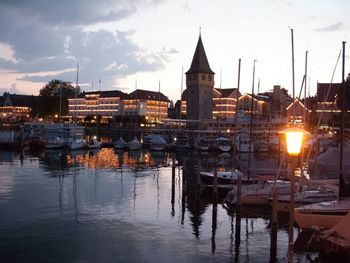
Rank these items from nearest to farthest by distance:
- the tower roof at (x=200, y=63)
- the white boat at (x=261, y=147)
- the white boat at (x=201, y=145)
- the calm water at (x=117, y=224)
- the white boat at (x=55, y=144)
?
the calm water at (x=117, y=224), the white boat at (x=261, y=147), the white boat at (x=55, y=144), the white boat at (x=201, y=145), the tower roof at (x=200, y=63)

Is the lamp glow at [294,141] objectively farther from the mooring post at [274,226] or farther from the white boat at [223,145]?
the white boat at [223,145]

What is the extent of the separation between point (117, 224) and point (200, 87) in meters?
107

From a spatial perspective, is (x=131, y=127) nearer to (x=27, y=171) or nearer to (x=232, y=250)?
(x=27, y=171)

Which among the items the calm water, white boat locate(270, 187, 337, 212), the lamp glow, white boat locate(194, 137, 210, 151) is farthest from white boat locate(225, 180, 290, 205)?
white boat locate(194, 137, 210, 151)

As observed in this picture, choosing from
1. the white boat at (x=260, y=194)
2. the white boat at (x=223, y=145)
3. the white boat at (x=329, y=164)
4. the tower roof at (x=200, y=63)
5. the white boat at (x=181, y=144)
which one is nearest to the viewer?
the white boat at (x=260, y=194)

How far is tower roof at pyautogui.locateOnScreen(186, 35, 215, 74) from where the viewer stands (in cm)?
13288

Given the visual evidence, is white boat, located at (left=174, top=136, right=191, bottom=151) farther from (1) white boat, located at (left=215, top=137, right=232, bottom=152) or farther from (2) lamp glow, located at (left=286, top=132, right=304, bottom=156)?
(2) lamp glow, located at (left=286, top=132, right=304, bottom=156)

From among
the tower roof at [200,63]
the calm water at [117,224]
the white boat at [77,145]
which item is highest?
the tower roof at [200,63]

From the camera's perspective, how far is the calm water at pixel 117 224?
22.9 m

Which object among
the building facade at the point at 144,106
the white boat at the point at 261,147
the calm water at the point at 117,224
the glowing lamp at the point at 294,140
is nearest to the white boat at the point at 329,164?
the calm water at the point at 117,224

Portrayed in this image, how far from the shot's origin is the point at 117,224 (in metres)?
28.8

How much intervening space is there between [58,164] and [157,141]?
109 feet

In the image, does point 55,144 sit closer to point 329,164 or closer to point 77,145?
point 77,145

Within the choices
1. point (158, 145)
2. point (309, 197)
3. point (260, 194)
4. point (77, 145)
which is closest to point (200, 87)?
point (158, 145)
